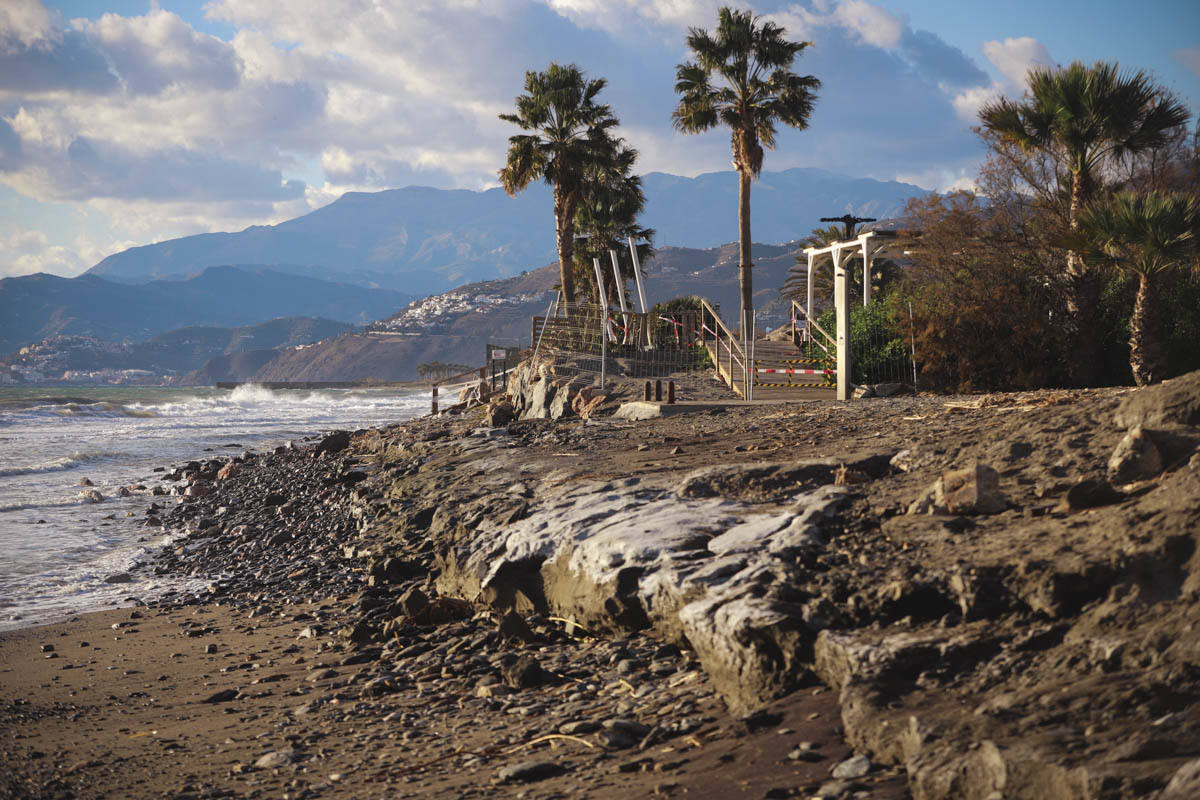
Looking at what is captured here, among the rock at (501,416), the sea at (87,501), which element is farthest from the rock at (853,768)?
the rock at (501,416)

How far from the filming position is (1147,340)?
1391 cm

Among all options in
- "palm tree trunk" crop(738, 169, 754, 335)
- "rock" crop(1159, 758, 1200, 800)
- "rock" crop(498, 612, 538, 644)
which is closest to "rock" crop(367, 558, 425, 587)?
"rock" crop(498, 612, 538, 644)

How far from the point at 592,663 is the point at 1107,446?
11.1 ft

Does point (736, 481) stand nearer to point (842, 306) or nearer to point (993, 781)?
point (993, 781)

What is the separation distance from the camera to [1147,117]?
50.4ft

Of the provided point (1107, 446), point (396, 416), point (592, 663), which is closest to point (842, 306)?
point (1107, 446)

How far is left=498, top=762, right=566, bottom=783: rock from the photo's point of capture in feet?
13.6

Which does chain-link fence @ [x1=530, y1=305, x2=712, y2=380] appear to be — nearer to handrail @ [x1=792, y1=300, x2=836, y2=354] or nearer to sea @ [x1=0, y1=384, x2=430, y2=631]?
handrail @ [x1=792, y1=300, x2=836, y2=354]

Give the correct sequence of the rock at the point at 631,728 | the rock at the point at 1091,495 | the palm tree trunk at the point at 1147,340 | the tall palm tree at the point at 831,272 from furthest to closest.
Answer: the tall palm tree at the point at 831,272, the palm tree trunk at the point at 1147,340, the rock at the point at 1091,495, the rock at the point at 631,728

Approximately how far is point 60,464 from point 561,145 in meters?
18.7

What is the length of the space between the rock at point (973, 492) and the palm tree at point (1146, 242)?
983cm

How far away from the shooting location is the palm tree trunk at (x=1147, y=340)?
13750 millimetres

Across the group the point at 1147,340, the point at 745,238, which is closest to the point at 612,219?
the point at 745,238

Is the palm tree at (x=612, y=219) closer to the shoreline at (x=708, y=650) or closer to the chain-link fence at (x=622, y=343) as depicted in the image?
the chain-link fence at (x=622, y=343)
